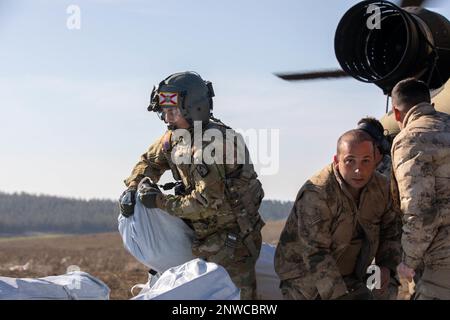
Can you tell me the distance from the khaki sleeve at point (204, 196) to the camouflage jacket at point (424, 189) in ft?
3.72

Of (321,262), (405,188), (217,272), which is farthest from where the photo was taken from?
(321,262)

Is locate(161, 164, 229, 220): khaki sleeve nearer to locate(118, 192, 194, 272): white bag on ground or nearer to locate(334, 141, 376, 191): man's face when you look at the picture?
locate(118, 192, 194, 272): white bag on ground

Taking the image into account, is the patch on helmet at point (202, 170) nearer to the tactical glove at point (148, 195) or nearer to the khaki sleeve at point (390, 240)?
the tactical glove at point (148, 195)

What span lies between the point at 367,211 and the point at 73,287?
6.09 feet

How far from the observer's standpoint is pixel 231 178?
5.15 metres

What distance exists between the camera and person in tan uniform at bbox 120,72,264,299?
16.5ft

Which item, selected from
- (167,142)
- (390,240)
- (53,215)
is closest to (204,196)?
(167,142)

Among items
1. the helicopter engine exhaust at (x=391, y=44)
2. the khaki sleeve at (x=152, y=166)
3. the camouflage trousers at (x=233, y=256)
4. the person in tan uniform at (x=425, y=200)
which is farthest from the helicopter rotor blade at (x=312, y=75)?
the person in tan uniform at (x=425, y=200)

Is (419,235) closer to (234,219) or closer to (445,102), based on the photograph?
(234,219)

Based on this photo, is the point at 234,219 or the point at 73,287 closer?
the point at 73,287

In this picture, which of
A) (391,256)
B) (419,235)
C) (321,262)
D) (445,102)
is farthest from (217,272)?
(445,102)

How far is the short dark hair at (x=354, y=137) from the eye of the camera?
15.2 ft

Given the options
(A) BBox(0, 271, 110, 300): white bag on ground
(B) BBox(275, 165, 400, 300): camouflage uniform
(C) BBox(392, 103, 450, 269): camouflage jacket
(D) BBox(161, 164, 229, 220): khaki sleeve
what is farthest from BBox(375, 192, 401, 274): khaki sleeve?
(A) BBox(0, 271, 110, 300): white bag on ground

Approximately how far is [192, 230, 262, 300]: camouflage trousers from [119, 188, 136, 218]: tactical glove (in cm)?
53
